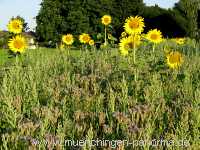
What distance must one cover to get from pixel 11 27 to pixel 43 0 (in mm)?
29873

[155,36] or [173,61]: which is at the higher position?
[155,36]

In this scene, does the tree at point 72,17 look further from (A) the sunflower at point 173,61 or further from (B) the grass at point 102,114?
(B) the grass at point 102,114

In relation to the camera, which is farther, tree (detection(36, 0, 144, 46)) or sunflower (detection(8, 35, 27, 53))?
tree (detection(36, 0, 144, 46))

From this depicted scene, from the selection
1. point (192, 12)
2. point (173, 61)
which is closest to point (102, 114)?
point (173, 61)

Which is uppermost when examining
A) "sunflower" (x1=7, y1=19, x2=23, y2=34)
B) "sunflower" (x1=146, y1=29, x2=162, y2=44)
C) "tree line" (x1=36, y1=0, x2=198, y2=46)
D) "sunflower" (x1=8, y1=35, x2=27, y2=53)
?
"tree line" (x1=36, y1=0, x2=198, y2=46)

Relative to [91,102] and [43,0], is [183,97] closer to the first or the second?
[91,102]

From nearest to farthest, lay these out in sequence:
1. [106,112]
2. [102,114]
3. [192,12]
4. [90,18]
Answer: [102,114], [106,112], [192,12], [90,18]

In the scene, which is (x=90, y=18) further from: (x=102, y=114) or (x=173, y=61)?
(x=102, y=114)

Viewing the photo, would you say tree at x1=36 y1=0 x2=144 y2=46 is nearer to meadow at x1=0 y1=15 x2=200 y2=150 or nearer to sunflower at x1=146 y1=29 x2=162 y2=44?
sunflower at x1=146 y1=29 x2=162 y2=44

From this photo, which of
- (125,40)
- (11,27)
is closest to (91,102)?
(125,40)

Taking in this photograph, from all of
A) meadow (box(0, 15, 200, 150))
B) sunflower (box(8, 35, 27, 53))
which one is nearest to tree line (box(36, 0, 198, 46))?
sunflower (box(8, 35, 27, 53))

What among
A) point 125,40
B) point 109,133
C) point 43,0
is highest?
point 43,0

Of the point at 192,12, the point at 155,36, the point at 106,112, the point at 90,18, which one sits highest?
the point at 192,12

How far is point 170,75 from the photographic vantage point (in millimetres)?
6348
